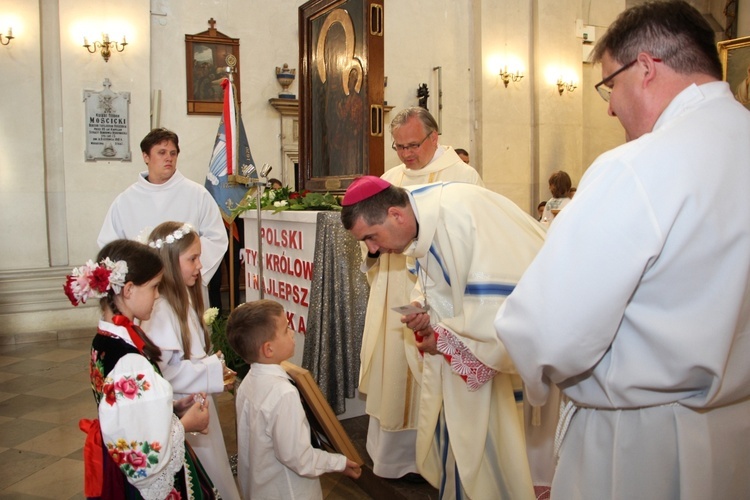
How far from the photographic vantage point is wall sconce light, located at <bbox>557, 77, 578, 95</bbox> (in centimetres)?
1075

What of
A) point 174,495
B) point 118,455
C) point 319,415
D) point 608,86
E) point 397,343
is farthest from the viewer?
point 397,343

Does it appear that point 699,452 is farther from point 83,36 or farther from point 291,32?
point 291,32

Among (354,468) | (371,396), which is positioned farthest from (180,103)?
(354,468)

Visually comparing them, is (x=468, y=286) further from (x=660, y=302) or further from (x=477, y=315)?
(x=660, y=302)

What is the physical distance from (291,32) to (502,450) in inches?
336

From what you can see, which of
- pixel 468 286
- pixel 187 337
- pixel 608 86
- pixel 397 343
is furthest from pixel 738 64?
pixel 187 337

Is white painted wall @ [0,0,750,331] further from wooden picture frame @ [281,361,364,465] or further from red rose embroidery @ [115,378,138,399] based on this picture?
red rose embroidery @ [115,378,138,399]

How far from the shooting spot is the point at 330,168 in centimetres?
536

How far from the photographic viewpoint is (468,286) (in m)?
2.34

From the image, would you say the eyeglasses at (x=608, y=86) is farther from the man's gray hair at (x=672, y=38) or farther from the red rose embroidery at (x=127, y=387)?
the red rose embroidery at (x=127, y=387)

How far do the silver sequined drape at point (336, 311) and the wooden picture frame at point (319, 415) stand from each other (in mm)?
632

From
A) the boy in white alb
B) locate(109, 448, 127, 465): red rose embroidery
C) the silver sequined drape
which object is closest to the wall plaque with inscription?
the silver sequined drape

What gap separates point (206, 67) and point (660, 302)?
29.2ft

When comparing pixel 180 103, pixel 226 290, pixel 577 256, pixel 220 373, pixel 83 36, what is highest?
pixel 83 36
